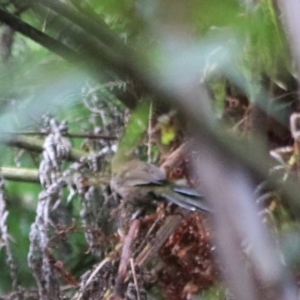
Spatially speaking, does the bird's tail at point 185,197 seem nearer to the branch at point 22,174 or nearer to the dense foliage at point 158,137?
the dense foliage at point 158,137

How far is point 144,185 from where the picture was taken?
77 centimetres

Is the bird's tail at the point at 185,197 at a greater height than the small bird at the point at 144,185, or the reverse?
the small bird at the point at 144,185

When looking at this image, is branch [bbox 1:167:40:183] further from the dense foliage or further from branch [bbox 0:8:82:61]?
branch [bbox 0:8:82:61]

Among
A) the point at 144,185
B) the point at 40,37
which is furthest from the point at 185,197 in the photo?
the point at 40,37

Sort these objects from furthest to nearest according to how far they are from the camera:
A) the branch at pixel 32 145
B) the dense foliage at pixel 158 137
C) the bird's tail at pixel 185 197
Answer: the branch at pixel 32 145 < the bird's tail at pixel 185 197 < the dense foliage at pixel 158 137

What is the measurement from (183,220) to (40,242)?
196 mm

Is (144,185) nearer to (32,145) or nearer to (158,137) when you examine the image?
(158,137)

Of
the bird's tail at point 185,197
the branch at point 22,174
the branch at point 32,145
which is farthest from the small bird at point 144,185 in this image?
the branch at point 22,174

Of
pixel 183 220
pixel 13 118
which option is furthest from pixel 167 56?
pixel 183 220

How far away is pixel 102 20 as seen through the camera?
354 mm

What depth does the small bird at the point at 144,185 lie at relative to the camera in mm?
748

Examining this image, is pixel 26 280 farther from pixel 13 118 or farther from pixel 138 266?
pixel 13 118

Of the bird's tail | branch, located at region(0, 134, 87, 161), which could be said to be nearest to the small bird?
the bird's tail

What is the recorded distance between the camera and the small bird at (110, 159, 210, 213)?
0.75 metres
